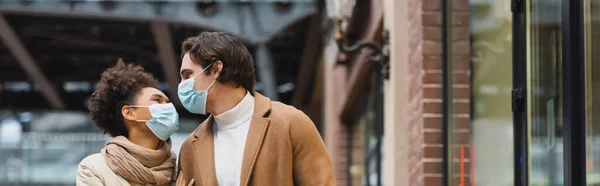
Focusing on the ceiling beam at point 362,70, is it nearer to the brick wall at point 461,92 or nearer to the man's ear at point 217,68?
the brick wall at point 461,92

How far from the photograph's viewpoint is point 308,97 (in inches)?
1141

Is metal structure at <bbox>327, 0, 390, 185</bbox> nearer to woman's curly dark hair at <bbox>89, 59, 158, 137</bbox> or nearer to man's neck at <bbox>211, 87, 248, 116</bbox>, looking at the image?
woman's curly dark hair at <bbox>89, 59, 158, 137</bbox>

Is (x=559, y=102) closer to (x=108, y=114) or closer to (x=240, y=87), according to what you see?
(x=240, y=87)

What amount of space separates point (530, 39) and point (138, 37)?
71.4ft

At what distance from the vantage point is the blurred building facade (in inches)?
184

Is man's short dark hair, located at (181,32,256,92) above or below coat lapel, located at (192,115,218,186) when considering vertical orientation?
above

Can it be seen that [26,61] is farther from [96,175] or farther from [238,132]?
[238,132]

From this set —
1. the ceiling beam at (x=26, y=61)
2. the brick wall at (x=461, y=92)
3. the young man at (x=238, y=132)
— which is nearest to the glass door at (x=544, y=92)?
the young man at (x=238, y=132)

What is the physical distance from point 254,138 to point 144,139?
771mm

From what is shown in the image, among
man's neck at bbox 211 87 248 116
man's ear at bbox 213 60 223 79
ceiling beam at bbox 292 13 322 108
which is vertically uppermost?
man's ear at bbox 213 60 223 79

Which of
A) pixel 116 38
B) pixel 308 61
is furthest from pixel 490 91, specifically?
pixel 116 38

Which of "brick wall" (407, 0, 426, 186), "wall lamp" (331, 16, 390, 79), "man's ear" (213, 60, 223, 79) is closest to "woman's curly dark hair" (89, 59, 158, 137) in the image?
"man's ear" (213, 60, 223, 79)

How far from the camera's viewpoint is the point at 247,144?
4430mm

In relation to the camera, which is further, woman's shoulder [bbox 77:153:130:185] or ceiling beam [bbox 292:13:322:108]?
ceiling beam [bbox 292:13:322:108]
